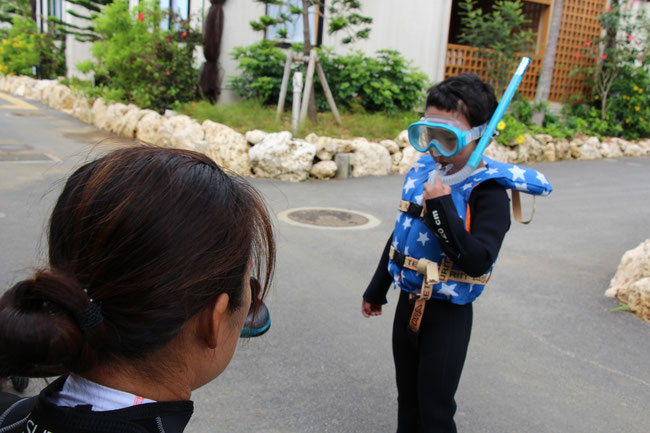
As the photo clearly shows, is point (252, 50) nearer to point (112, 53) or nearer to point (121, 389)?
point (112, 53)

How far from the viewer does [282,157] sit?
8688 millimetres

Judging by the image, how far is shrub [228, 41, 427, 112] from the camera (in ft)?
36.1

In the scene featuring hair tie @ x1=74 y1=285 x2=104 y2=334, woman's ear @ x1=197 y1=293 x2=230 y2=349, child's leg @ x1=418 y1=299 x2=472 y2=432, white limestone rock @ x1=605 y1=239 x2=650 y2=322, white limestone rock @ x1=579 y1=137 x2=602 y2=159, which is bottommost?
white limestone rock @ x1=605 y1=239 x2=650 y2=322

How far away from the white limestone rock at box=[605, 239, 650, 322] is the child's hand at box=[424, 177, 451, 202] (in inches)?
117

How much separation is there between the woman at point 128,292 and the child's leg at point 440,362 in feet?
4.12

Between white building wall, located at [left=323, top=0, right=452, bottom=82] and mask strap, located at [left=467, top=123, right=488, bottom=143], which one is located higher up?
white building wall, located at [left=323, top=0, right=452, bottom=82]

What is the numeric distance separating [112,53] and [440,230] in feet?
38.9

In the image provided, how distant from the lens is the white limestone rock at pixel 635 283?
4207mm

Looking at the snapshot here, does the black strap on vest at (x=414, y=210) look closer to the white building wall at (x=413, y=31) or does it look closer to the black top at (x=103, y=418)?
the black top at (x=103, y=418)

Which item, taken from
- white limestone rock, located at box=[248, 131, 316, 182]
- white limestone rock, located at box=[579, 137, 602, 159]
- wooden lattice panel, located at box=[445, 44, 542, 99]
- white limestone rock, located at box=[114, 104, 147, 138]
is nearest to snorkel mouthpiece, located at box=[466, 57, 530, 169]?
white limestone rock, located at box=[248, 131, 316, 182]

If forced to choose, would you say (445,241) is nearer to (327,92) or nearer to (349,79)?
(327,92)

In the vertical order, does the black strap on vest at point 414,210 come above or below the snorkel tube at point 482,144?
below

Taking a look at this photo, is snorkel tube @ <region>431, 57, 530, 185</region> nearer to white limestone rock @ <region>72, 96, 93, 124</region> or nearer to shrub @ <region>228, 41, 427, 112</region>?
shrub @ <region>228, 41, 427, 112</region>

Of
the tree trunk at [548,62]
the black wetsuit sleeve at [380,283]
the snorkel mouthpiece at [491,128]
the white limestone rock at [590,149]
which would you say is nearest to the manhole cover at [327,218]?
the black wetsuit sleeve at [380,283]
